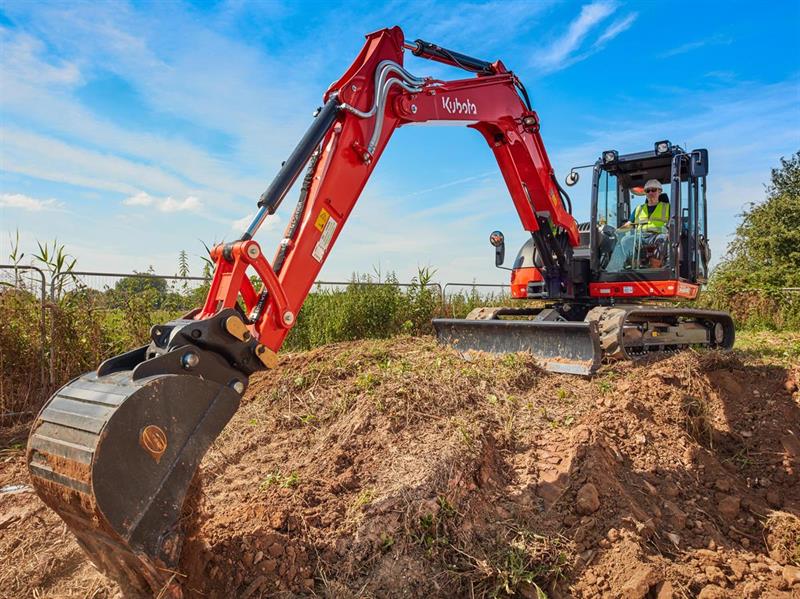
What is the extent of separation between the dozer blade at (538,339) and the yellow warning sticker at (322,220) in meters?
3.64

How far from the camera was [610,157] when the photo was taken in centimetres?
779

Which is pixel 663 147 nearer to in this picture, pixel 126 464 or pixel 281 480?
pixel 281 480

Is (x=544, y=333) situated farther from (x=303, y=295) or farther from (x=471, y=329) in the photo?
(x=303, y=295)

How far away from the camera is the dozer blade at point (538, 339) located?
630cm

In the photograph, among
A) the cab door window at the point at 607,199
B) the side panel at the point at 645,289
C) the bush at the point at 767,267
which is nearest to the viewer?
the side panel at the point at 645,289

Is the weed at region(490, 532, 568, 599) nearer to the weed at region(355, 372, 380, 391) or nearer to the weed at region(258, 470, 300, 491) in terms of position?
the weed at region(258, 470, 300, 491)

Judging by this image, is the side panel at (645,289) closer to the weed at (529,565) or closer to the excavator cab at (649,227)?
the excavator cab at (649,227)

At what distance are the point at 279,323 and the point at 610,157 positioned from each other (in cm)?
595

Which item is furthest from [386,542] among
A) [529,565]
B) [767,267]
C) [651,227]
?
[767,267]

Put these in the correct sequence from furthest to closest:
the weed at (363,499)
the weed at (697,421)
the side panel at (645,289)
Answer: the side panel at (645,289)
the weed at (697,421)
the weed at (363,499)

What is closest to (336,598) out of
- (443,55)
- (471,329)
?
(443,55)

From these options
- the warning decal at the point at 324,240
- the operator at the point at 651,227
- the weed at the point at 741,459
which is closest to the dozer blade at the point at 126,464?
the warning decal at the point at 324,240

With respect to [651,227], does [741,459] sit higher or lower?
lower

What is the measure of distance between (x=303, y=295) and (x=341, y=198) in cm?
69
